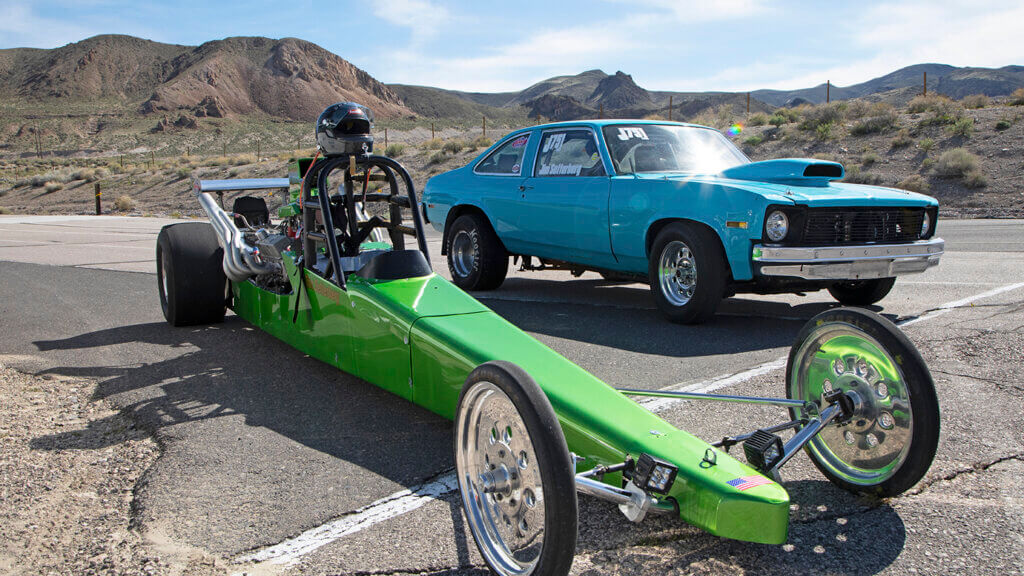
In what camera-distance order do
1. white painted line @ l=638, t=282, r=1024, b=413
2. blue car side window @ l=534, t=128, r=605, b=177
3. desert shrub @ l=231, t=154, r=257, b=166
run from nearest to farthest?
1. white painted line @ l=638, t=282, r=1024, b=413
2. blue car side window @ l=534, t=128, r=605, b=177
3. desert shrub @ l=231, t=154, r=257, b=166

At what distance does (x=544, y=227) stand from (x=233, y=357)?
10.8 feet

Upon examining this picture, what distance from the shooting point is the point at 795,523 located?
3084mm

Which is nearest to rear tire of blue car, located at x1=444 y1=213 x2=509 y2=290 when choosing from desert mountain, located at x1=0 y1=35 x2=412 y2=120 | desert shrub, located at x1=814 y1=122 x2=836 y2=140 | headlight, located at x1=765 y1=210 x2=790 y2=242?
headlight, located at x1=765 y1=210 x2=790 y2=242

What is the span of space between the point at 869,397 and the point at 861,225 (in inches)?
144

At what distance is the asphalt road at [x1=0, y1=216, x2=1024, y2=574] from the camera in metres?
2.90

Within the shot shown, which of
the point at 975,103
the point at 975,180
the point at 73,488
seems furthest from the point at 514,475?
the point at 975,103

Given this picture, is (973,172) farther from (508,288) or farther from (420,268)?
(420,268)

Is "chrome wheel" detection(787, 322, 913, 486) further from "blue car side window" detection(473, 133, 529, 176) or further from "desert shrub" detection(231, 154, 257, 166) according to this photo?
"desert shrub" detection(231, 154, 257, 166)

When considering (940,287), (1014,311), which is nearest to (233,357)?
(1014,311)

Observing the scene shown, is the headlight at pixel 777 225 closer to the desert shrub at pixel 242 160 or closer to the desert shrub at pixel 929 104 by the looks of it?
the desert shrub at pixel 929 104

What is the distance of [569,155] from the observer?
7.95 m

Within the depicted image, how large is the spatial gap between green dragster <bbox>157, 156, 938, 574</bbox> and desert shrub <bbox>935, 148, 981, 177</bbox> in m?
20.2

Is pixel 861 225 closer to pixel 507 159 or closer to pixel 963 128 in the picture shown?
pixel 507 159

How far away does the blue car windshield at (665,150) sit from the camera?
297 inches
